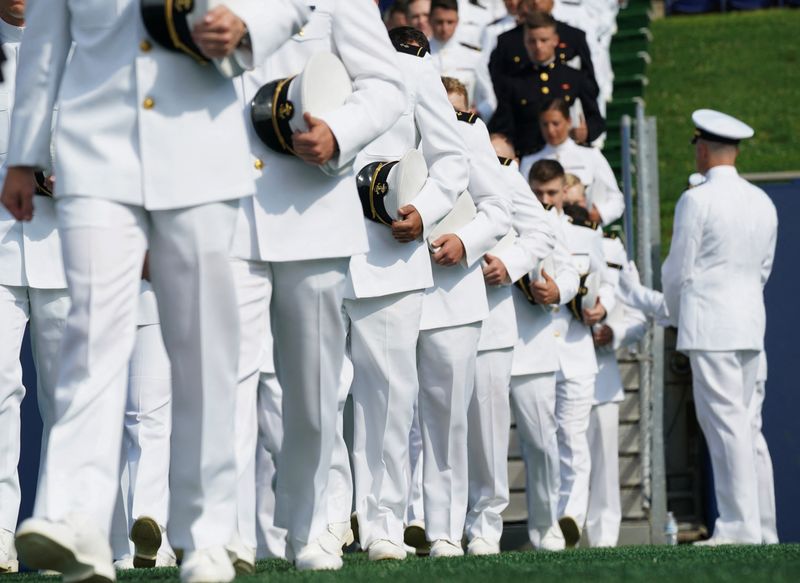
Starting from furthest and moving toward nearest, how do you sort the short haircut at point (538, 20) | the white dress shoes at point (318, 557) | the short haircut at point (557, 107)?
the short haircut at point (538, 20)
the short haircut at point (557, 107)
the white dress shoes at point (318, 557)

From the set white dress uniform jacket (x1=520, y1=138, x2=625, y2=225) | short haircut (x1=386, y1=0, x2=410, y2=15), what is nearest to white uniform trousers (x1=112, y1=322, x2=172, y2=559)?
short haircut (x1=386, y1=0, x2=410, y2=15)

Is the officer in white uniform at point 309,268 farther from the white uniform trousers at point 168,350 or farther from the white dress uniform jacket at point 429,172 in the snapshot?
the white dress uniform jacket at point 429,172

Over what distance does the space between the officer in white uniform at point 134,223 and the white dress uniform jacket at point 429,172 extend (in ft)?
6.98

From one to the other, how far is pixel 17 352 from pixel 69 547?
3074mm

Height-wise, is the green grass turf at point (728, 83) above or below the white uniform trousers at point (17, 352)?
below

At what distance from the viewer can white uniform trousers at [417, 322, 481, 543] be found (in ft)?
25.6

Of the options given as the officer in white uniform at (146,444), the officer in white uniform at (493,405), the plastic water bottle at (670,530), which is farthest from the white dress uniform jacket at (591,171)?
the officer in white uniform at (146,444)

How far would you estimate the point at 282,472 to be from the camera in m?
5.80

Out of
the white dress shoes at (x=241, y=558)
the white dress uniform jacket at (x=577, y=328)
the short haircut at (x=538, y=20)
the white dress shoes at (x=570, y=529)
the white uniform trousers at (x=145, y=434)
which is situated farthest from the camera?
the short haircut at (x=538, y=20)

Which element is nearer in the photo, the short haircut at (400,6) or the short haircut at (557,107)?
the short haircut at (400,6)

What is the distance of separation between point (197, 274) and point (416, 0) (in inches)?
304

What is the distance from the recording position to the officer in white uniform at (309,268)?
5.53 meters

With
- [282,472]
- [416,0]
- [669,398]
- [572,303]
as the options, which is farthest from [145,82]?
[669,398]

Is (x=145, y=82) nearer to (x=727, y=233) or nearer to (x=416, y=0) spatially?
(x=727, y=233)
